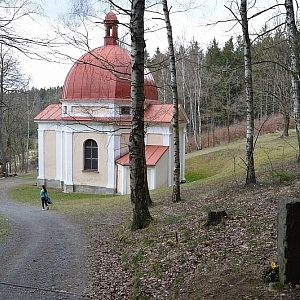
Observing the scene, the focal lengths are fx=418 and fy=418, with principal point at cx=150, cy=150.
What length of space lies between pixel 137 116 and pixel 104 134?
17.2 m

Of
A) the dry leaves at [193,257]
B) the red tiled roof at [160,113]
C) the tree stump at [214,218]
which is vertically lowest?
the dry leaves at [193,257]

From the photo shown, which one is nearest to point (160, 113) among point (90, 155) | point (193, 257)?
point (90, 155)

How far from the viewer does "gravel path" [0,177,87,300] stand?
730 cm

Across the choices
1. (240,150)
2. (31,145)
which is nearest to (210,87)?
(240,150)

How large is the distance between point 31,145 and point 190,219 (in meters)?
51.1

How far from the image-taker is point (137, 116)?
32.5ft

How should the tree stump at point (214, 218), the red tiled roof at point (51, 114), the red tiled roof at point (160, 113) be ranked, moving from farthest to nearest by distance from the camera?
the red tiled roof at point (51, 114) → the red tiled roof at point (160, 113) → the tree stump at point (214, 218)

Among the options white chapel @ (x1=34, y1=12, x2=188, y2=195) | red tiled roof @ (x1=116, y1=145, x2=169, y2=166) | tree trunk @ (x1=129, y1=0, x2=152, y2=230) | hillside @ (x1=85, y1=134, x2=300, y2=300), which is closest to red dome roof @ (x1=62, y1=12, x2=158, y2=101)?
white chapel @ (x1=34, y1=12, x2=188, y2=195)

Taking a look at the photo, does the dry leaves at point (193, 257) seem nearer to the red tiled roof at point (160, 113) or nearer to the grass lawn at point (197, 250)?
the grass lawn at point (197, 250)

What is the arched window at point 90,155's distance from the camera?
1089 inches

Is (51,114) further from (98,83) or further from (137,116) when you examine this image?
(137,116)

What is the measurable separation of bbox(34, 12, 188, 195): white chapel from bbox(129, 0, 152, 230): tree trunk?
1425 centimetres

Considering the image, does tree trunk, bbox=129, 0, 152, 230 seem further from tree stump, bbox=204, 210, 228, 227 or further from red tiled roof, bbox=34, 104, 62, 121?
red tiled roof, bbox=34, 104, 62, 121

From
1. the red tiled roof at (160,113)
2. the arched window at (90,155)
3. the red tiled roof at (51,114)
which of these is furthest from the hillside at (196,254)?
the red tiled roof at (51,114)
